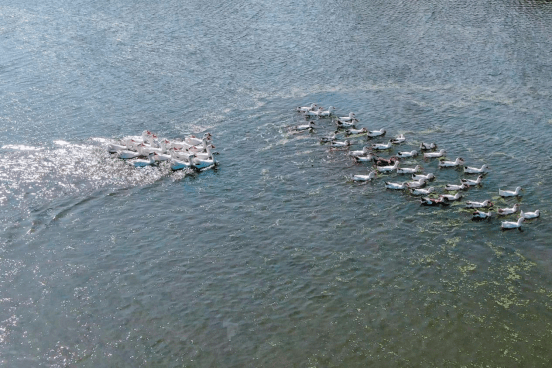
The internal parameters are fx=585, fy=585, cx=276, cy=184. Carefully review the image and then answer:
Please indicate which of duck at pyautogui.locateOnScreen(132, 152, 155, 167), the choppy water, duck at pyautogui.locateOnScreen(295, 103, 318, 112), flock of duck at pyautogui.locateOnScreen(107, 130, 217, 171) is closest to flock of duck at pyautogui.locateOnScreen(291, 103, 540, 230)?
duck at pyautogui.locateOnScreen(295, 103, 318, 112)

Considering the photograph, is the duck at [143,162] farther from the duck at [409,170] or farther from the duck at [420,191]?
the duck at [420,191]

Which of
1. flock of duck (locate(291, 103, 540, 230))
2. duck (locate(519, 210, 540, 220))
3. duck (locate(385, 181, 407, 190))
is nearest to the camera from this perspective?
duck (locate(519, 210, 540, 220))

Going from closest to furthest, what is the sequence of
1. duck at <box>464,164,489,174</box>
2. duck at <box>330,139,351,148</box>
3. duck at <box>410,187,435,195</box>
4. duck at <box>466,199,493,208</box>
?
duck at <box>466,199,493,208</box> < duck at <box>410,187,435,195</box> < duck at <box>464,164,489,174</box> < duck at <box>330,139,351,148</box>

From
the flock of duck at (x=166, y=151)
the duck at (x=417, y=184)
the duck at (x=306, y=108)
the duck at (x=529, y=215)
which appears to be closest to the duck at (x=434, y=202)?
the duck at (x=417, y=184)

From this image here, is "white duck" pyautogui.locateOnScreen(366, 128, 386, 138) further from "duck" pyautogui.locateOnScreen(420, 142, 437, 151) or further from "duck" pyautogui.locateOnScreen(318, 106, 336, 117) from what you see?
"duck" pyautogui.locateOnScreen(318, 106, 336, 117)

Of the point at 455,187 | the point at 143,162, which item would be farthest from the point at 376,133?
Result: the point at 143,162

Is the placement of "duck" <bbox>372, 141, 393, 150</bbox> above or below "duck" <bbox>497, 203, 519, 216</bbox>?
above

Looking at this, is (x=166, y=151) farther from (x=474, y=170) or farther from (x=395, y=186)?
(x=474, y=170)
